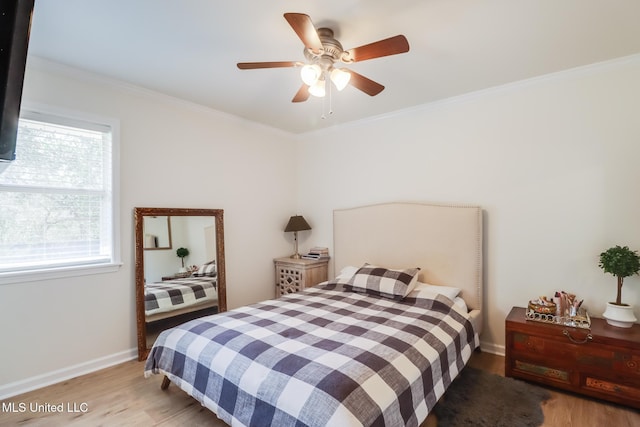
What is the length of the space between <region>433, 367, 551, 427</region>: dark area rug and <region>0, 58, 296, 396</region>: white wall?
96.7 inches

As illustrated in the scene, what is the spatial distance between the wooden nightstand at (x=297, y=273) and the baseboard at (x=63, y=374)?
170 centimetres

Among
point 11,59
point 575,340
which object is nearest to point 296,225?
point 575,340

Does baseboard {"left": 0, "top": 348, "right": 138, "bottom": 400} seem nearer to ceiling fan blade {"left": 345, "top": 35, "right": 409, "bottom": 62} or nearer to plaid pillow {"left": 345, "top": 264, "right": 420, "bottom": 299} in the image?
plaid pillow {"left": 345, "top": 264, "right": 420, "bottom": 299}

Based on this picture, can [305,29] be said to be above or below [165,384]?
above

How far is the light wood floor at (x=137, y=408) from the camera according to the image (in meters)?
1.99

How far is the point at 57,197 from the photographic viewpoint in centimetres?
253

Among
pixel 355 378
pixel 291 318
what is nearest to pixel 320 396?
pixel 355 378

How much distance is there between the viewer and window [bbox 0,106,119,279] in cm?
235

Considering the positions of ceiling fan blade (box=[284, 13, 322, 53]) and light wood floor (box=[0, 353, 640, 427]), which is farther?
light wood floor (box=[0, 353, 640, 427])

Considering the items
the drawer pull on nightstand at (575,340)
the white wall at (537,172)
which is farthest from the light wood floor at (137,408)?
the white wall at (537,172)

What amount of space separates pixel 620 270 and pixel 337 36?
2.51 meters

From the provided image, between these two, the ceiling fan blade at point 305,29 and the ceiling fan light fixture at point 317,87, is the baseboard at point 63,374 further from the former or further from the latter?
the ceiling fan blade at point 305,29

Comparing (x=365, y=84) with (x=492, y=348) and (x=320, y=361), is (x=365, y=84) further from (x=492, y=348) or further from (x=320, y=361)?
(x=492, y=348)

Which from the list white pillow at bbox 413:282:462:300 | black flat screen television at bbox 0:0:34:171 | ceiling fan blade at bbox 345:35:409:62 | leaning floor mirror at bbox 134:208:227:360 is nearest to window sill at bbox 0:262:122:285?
leaning floor mirror at bbox 134:208:227:360
